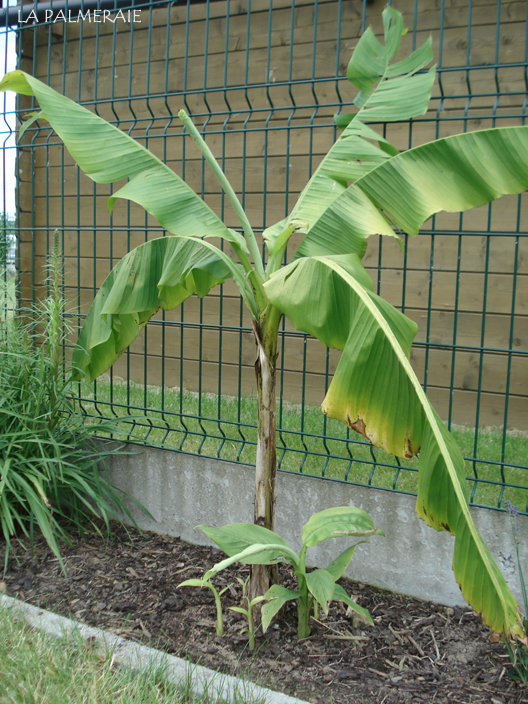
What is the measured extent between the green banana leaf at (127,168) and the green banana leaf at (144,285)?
10 centimetres

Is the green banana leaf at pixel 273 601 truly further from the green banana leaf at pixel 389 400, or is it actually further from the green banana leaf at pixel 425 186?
the green banana leaf at pixel 425 186

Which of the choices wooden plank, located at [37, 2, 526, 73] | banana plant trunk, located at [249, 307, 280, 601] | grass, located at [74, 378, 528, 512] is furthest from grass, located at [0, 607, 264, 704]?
wooden plank, located at [37, 2, 526, 73]

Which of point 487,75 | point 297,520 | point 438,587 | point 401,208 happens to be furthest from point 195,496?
point 487,75

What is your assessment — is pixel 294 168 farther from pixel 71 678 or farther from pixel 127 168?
pixel 71 678

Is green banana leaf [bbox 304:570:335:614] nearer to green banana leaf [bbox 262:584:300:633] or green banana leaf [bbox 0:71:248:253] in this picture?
green banana leaf [bbox 262:584:300:633]

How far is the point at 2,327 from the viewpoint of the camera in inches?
140

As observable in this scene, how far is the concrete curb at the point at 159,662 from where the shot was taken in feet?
6.68

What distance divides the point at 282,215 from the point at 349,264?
10.9ft

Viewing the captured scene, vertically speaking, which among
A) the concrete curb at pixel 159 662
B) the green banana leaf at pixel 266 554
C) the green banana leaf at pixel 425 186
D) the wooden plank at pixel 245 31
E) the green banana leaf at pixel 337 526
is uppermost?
the wooden plank at pixel 245 31

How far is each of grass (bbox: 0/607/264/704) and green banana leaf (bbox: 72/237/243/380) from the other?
4.33 feet

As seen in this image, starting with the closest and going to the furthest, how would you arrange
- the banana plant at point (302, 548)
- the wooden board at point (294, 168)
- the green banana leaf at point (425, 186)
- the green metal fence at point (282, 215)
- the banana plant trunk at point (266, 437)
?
the green banana leaf at point (425, 186), the banana plant at point (302, 548), the banana plant trunk at point (266, 437), the green metal fence at point (282, 215), the wooden board at point (294, 168)

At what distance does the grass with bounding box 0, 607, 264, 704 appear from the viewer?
6.48ft

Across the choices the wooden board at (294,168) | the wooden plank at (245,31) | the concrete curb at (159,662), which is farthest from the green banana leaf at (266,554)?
→ the wooden plank at (245,31)

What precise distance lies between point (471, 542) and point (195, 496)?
2107 millimetres
